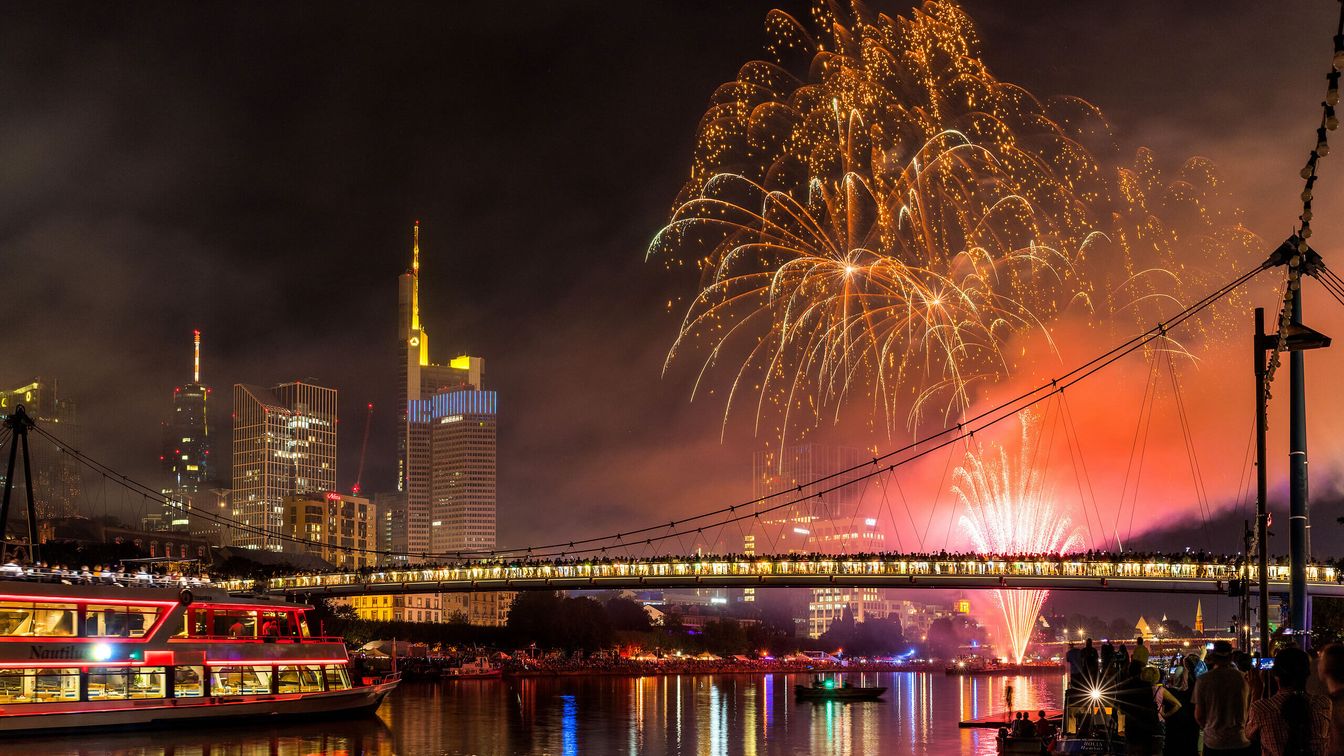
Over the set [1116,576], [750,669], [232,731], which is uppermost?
[1116,576]

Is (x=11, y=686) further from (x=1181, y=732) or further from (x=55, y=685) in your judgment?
(x=1181, y=732)

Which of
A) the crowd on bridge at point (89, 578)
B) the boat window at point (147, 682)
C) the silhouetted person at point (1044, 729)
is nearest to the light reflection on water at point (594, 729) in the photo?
the boat window at point (147, 682)

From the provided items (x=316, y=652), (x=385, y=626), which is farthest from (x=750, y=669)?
(x=316, y=652)

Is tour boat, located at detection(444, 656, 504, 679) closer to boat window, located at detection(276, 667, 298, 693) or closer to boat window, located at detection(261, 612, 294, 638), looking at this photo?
boat window, located at detection(276, 667, 298, 693)

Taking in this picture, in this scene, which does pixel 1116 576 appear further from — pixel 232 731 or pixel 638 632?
pixel 638 632

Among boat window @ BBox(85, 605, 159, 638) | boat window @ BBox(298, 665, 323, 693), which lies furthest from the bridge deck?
boat window @ BBox(85, 605, 159, 638)
